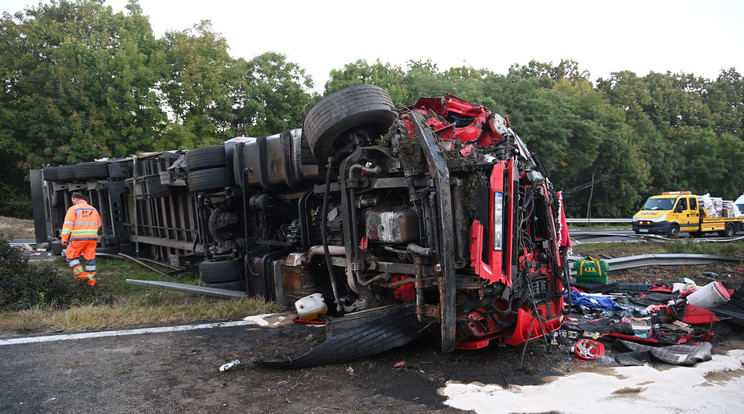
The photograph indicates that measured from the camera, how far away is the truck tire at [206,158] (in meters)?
7.12

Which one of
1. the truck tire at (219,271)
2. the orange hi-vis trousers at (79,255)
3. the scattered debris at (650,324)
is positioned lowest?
the scattered debris at (650,324)

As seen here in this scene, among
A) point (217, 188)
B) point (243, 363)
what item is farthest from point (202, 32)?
point (243, 363)

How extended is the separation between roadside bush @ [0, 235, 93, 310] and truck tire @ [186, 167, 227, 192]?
2105mm

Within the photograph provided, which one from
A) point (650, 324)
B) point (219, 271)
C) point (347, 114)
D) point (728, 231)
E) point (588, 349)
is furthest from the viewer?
point (728, 231)

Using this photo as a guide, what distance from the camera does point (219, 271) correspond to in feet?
23.8

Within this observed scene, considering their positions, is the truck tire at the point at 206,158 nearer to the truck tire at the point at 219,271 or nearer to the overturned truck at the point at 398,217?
the overturned truck at the point at 398,217

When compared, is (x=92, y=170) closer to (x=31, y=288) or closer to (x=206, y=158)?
(x=31, y=288)

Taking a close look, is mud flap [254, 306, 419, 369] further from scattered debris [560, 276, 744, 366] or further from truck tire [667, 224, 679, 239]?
truck tire [667, 224, 679, 239]

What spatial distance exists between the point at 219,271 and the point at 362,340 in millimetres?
3559

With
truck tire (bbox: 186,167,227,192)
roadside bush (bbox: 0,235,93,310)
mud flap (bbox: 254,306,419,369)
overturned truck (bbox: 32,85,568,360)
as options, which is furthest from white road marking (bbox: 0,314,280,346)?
truck tire (bbox: 186,167,227,192)

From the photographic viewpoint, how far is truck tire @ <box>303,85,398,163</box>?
481 centimetres

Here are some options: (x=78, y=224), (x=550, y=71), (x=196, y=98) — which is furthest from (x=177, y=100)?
(x=550, y=71)

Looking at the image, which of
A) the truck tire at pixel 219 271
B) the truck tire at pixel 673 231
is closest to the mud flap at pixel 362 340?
the truck tire at pixel 219 271

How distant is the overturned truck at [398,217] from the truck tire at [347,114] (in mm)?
12
